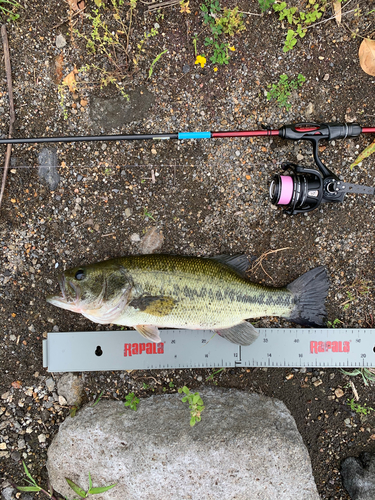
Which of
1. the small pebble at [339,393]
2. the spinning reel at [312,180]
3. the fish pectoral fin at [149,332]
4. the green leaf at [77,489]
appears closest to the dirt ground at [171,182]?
the small pebble at [339,393]

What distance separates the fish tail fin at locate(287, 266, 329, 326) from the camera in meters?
3.29

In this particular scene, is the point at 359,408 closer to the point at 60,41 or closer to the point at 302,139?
the point at 302,139

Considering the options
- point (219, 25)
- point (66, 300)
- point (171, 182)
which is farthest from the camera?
point (171, 182)

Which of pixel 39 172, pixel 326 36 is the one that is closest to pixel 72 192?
pixel 39 172

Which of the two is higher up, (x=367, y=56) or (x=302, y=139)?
(x=367, y=56)

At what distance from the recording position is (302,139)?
10.8ft

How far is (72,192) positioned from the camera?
349cm

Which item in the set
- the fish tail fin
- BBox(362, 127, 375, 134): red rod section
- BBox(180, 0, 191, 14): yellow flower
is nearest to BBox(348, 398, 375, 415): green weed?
the fish tail fin

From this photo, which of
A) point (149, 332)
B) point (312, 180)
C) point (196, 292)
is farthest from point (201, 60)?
point (149, 332)

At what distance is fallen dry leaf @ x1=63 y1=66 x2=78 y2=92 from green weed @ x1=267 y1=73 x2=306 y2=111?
2.13m

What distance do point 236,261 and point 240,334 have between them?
0.75 metres

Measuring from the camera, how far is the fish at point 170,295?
2.88 m

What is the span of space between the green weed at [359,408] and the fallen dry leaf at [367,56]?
12.0ft

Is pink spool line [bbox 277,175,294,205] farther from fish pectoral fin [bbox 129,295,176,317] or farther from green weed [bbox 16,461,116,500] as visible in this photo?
green weed [bbox 16,461,116,500]
